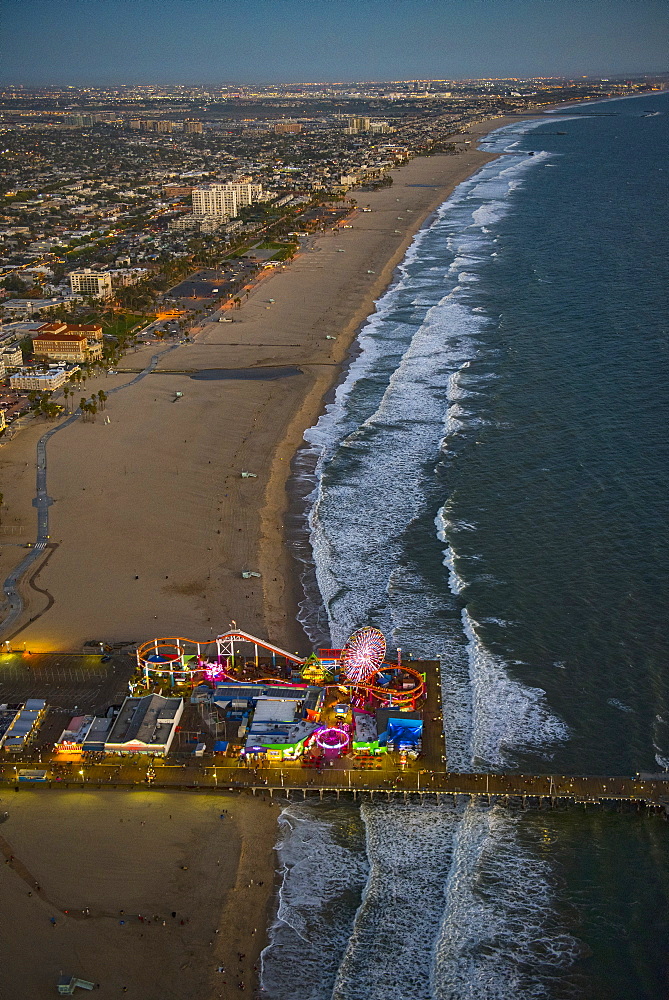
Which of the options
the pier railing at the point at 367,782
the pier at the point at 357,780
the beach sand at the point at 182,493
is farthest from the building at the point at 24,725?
the beach sand at the point at 182,493

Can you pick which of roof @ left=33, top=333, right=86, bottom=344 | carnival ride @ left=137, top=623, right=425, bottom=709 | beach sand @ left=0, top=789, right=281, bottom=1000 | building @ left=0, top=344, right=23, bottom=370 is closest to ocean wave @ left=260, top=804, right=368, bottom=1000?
beach sand @ left=0, top=789, right=281, bottom=1000

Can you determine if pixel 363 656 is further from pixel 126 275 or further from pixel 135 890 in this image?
pixel 126 275

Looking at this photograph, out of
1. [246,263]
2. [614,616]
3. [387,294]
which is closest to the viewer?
[614,616]

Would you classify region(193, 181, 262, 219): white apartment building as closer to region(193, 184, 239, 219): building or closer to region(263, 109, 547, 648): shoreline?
region(193, 184, 239, 219): building

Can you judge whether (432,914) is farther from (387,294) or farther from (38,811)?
(387,294)

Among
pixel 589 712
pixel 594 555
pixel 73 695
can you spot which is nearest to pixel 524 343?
pixel 594 555
